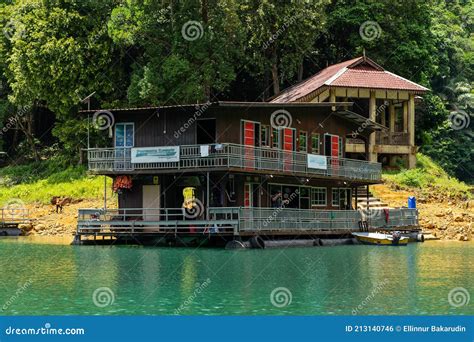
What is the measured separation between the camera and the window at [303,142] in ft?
161

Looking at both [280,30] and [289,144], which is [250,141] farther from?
[280,30]

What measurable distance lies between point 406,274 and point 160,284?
846 centimetres

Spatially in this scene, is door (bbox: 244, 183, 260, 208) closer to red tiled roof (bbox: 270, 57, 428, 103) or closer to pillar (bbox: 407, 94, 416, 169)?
red tiled roof (bbox: 270, 57, 428, 103)

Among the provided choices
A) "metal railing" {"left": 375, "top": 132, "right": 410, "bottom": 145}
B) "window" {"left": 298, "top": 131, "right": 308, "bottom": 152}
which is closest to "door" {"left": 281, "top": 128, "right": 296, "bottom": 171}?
"window" {"left": 298, "top": 131, "right": 308, "bottom": 152}

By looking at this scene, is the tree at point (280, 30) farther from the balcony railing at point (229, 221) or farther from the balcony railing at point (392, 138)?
the balcony railing at point (229, 221)

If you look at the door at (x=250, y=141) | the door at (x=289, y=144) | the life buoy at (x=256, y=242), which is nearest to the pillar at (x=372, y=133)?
the door at (x=289, y=144)

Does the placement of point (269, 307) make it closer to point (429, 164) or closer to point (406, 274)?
point (406, 274)

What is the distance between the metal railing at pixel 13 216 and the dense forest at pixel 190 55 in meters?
7.50

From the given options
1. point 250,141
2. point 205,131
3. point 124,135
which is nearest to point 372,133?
point 250,141

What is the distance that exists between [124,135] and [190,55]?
45.3 feet

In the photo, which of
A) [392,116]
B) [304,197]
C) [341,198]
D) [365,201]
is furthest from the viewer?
[392,116]

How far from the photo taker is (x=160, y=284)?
26312 millimetres

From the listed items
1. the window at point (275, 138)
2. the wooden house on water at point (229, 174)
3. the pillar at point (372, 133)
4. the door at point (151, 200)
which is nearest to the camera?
the wooden house on water at point (229, 174)

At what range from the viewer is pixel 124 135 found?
46531 mm
